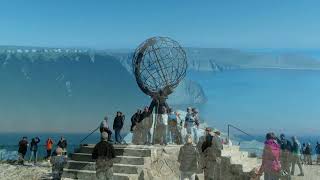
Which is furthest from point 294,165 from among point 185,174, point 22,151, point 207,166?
point 22,151

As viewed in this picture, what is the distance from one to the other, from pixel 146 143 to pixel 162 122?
107 cm

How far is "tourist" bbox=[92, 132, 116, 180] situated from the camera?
14953 mm

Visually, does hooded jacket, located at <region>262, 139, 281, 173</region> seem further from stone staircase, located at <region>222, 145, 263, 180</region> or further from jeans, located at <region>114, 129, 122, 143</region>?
jeans, located at <region>114, 129, 122, 143</region>

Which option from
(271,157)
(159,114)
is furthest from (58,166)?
(271,157)

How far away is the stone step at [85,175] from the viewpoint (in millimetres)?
17677

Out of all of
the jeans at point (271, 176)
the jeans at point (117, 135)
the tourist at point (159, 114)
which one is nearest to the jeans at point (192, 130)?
the tourist at point (159, 114)

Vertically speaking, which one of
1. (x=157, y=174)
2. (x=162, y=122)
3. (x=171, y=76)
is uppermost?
(x=171, y=76)

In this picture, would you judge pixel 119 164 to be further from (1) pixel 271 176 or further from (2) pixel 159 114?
(1) pixel 271 176

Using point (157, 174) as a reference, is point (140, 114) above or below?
above

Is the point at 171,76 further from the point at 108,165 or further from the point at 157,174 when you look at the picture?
the point at 108,165

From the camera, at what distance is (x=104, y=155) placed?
14938 mm

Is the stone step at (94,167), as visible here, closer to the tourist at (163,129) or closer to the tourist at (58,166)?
the tourist at (58,166)

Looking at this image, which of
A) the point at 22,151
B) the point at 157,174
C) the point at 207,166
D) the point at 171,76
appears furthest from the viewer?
the point at 22,151

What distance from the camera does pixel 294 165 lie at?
1881 cm
